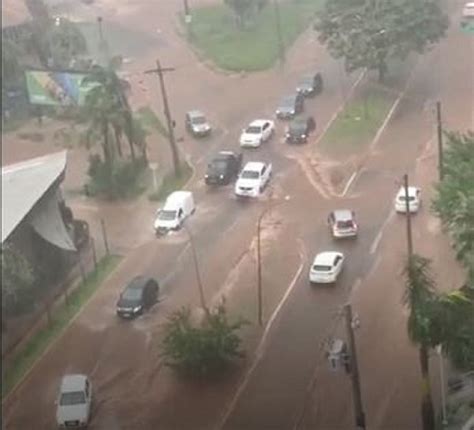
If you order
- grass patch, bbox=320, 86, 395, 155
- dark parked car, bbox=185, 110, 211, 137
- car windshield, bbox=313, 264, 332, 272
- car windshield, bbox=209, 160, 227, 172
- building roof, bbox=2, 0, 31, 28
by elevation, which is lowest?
grass patch, bbox=320, 86, 395, 155

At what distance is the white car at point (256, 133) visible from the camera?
2558 centimetres

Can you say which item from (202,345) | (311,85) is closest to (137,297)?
(202,345)

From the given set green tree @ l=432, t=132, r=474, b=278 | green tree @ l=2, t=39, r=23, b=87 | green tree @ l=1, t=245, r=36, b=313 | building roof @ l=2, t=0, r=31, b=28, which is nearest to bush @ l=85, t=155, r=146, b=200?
green tree @ l=1, t=245, r=36, b=313

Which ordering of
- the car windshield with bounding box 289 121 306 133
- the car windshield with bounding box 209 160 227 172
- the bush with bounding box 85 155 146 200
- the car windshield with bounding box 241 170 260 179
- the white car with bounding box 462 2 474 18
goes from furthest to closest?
the white car with bounding box 462 2 474 18 → the car windshield with bounding box 289 121 306 133 → the car windshield with bounding box 209 160 227 172 → the bush with bounding box 85 155 146 200 → the car windshield with bounding box 241 170 260 179

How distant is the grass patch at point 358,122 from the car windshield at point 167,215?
455 centimetres

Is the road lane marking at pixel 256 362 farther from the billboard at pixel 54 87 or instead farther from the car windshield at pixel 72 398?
the billboard at pixel 54 87

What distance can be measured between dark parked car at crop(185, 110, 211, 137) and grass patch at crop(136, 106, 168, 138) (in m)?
0.57

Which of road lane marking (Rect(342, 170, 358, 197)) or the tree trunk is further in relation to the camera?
road lane marking (Rect(342, 170, 358, 197))

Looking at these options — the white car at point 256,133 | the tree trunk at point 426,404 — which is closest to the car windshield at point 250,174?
the white car at point 256,133

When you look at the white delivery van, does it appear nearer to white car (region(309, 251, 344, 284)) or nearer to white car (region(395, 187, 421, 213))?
white car (region(309, 251, 344, 284))

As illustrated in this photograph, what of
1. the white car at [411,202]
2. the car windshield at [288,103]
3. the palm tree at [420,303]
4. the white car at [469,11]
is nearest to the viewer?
the palm tree at [420,303]

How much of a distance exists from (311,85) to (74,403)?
47.6 feet

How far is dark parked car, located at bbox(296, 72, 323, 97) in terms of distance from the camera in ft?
93.4

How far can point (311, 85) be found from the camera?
28703mm
